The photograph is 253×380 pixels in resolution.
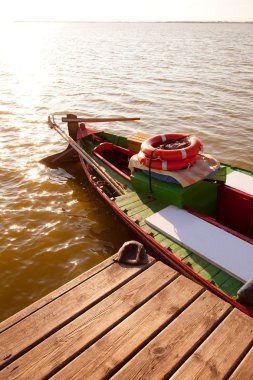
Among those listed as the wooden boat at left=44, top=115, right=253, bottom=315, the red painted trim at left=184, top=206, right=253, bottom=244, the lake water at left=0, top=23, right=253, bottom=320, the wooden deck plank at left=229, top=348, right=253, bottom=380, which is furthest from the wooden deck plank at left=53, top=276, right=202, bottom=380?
the lake water at left=0, top=23, right=253, bottom=320

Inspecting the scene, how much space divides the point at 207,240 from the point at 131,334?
321 centimetres

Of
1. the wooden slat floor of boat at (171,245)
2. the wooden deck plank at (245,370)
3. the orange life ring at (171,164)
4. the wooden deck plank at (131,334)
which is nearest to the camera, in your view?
the wooden deck plank at (245,370)

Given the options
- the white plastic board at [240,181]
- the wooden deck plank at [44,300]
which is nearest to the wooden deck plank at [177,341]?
the wooden deck plank at [44,300]

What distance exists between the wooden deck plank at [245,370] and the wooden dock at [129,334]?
10mm

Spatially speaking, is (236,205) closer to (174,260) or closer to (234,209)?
(234,209)

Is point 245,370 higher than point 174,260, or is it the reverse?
point 245,370

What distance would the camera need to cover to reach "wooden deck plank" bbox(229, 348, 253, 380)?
344 centimetres

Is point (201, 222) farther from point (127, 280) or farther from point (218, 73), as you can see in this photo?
point (218, 73)

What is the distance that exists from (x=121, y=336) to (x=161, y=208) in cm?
437

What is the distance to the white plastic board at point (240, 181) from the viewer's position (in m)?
7.95

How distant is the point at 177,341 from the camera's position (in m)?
3.81

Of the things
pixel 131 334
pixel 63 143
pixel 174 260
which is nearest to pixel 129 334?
pixel 131 334

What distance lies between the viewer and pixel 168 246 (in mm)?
6648

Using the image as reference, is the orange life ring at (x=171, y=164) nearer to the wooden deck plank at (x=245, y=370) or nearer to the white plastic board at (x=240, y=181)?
the white plastic board at (x=240, y=181)
